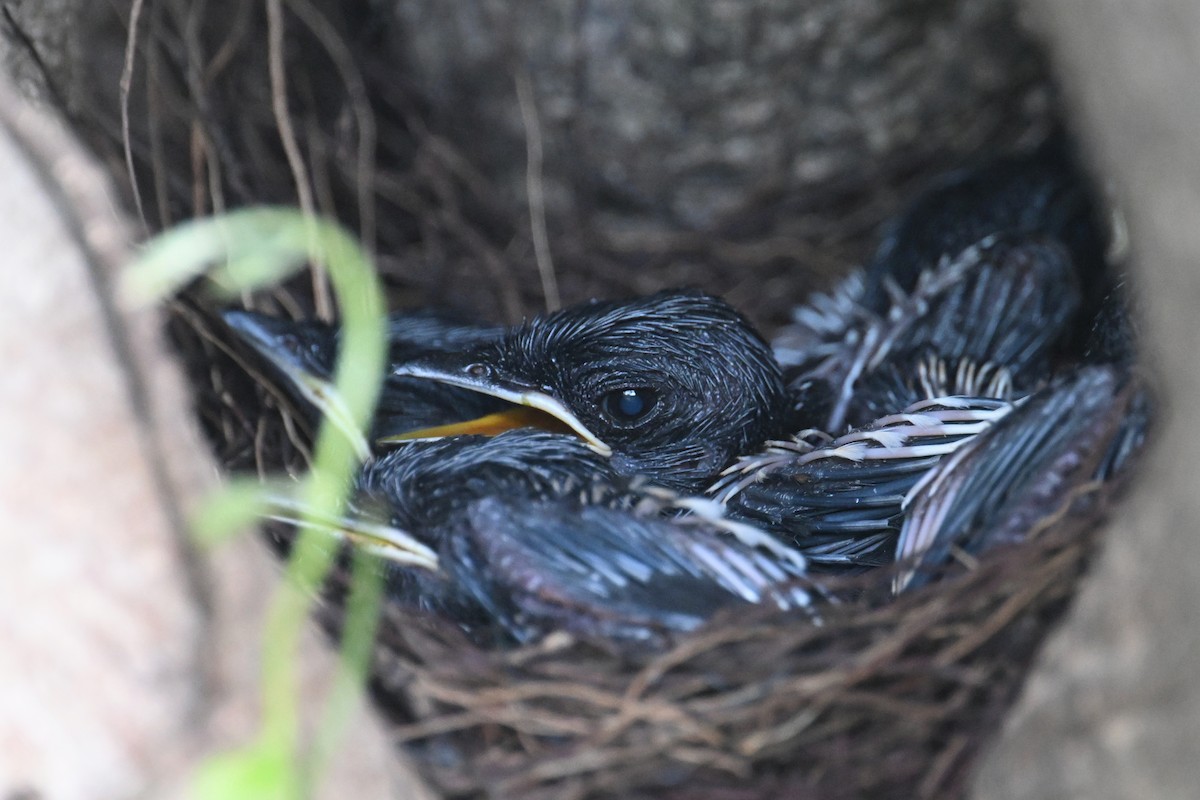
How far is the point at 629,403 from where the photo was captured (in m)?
1.28

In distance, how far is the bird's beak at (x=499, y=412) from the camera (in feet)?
4.10

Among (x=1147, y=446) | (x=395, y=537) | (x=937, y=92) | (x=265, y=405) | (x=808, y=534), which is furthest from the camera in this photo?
(x=937, y=92)

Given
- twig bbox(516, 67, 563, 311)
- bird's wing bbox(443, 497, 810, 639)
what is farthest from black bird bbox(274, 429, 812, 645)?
twig bbox(516, 67, 563, 311)

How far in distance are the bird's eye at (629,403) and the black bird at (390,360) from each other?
143 millimetres

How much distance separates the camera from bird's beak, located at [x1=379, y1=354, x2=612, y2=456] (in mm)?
1251

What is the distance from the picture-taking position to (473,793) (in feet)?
2.99

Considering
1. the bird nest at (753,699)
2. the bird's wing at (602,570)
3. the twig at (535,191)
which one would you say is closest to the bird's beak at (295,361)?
the bird's wing at (602,570)

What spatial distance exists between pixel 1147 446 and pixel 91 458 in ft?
2.54

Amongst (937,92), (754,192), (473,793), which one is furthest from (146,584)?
(937,92)

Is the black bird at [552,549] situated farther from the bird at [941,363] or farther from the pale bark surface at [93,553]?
the pale bark surface at [93,553]

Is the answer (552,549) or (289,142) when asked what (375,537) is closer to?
(552,549)

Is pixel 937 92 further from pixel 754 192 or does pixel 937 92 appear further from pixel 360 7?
pixel 360 7

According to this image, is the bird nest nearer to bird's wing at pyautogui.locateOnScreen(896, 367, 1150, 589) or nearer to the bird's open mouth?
bird's wing at pyautogui.locateOnScreen(896, 367, 1150, 589)

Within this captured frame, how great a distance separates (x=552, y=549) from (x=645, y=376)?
31 cm
